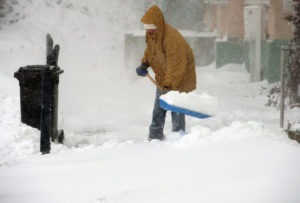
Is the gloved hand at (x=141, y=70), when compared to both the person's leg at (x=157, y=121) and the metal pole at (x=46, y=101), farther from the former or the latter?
the metal pole at (x=46, y=101)

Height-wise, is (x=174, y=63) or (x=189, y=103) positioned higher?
(x=174, y=63)

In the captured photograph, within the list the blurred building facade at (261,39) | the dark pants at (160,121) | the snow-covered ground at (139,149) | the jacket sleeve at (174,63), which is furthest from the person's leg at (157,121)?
the blurred building facade at (261,39)

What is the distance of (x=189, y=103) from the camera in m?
5.08

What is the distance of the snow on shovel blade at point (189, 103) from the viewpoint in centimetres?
504

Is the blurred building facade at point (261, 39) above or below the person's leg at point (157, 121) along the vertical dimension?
above

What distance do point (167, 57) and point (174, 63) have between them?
11 cm

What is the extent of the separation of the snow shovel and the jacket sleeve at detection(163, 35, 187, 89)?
0.73 meters

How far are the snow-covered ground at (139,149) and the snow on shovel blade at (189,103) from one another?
295 millimetres

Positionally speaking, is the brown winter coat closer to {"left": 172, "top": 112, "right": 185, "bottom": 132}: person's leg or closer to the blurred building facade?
{"left": 172, "top": 112, "right": 185, "bottom": 132}: person's leg

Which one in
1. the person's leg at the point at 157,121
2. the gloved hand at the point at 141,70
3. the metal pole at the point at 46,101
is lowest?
the person's leg at the point at 157,121

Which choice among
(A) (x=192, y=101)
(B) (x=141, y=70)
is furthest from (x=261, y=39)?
(A) (x=192, y=101)

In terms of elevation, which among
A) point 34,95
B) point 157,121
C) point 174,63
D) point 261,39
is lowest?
point 157,121

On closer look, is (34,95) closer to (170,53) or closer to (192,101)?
(170,53)

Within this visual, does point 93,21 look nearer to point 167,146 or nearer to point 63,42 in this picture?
point 63,42
